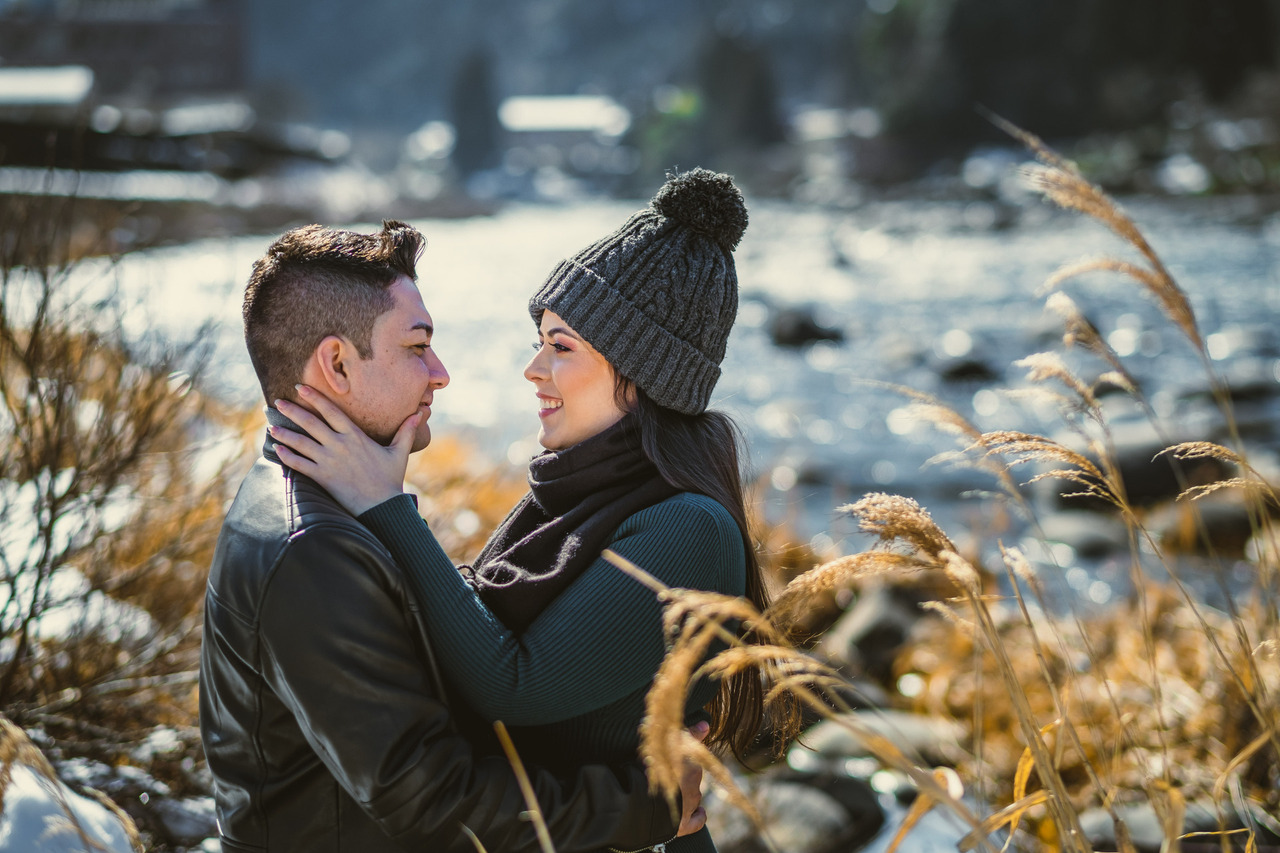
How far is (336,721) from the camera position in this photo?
5.26 ft

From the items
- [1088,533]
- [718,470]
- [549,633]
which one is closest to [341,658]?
[549,633]

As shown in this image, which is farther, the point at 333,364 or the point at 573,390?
the point at 573,390

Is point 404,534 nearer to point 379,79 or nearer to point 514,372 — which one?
point 514,372

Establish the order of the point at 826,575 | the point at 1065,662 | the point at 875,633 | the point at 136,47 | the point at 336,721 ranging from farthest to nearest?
the point at 136,47 < the point at 875,633 < the point at 1065,662 < the point at 336,721 < the point at 826,575

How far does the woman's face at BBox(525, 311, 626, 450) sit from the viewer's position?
2.16m

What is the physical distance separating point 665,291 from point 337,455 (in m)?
0.73

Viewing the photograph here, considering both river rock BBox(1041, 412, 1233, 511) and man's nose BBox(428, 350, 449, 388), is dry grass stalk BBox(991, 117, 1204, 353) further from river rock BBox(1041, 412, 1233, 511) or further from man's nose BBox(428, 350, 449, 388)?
river rock BBox(1041, 412, 1233, 511)

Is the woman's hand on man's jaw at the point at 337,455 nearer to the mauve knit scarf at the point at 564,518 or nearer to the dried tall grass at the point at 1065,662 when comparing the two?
the mauve knit scarf at the point at 564,518

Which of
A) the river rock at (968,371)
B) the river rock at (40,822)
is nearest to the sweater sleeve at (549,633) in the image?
the river rock at (40,822)

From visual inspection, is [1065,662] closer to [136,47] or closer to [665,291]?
[665,291]

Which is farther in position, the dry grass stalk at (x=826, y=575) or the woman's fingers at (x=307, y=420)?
the woman's fingers at (x=307, y=420)

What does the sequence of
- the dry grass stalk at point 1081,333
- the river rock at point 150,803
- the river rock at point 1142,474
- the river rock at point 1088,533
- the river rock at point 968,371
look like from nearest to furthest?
the dry grass stalk at point 1081,333
the river rock at point 150,803
the river rock at point 1088,533
the river rock at point 1142,474
the river rock at point 968,371

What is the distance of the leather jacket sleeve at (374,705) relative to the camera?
5.27 feet

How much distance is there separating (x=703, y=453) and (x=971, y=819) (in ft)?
3.15
